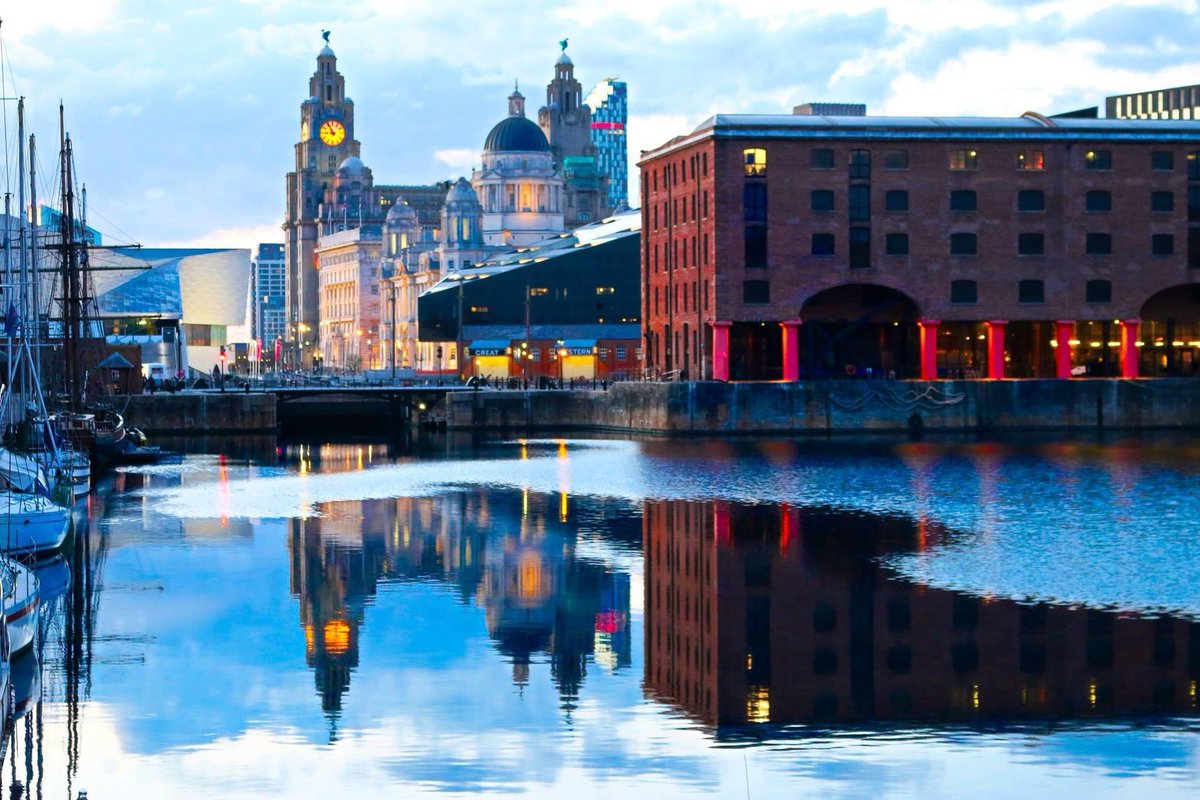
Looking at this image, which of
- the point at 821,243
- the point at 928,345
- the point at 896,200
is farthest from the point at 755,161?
the point at 928,345

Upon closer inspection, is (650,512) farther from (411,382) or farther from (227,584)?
(411,382)

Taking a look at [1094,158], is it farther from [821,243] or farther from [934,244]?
[821,243]

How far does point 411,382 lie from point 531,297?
125 feet

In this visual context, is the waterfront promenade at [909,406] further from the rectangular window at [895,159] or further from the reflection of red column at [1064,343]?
the rectangular window at [895,159]

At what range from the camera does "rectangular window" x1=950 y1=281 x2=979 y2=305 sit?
120m

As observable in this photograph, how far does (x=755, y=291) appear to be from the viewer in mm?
117812

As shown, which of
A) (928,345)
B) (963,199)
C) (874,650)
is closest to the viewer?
(874,650)

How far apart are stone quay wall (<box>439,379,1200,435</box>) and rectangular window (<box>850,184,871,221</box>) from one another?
10.2 m

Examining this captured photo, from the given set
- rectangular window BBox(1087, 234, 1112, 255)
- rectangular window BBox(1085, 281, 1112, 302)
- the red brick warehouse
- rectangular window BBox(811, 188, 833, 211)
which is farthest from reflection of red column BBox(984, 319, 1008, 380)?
rectangular window BBox(811, 188, 833, 211)

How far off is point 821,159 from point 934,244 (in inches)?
345

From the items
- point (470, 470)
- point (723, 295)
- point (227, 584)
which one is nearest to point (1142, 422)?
point (723, 295)

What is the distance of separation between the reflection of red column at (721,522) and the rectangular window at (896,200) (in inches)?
1873

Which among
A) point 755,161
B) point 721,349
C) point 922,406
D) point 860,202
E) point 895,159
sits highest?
point 895,159

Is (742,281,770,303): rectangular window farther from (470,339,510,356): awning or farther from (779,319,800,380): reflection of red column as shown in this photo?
Answer: (470,339,510,356): awning
